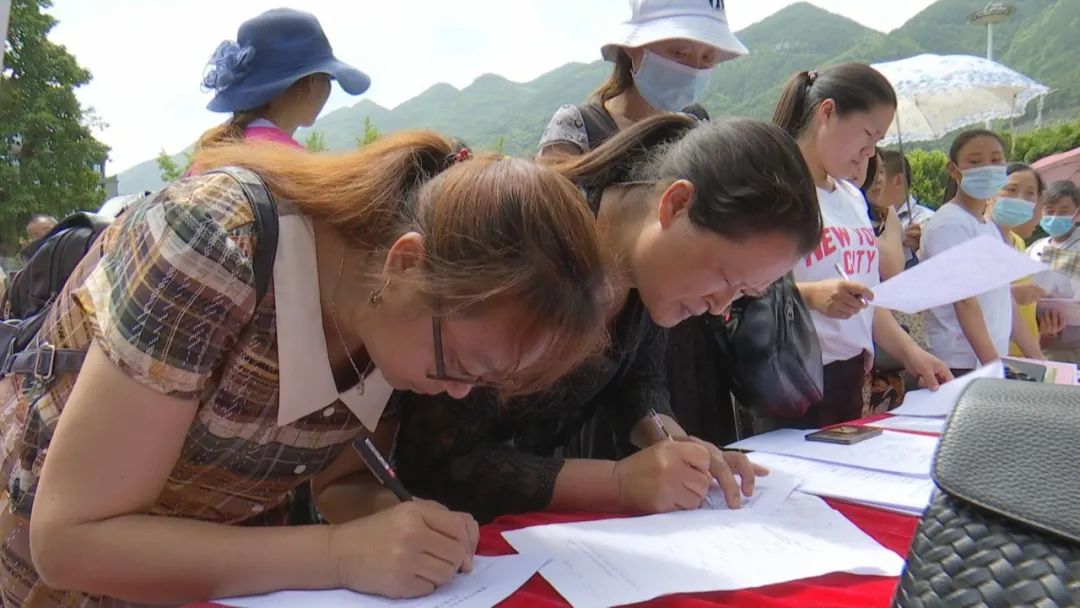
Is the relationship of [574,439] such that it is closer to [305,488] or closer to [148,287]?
[305,488]

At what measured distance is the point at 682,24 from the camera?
192cm

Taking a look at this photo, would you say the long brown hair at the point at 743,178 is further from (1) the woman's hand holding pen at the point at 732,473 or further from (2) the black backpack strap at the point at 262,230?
(2) the black backpack strap at the point at 262,230

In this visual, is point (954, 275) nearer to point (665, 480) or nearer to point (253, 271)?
point (665, 480)

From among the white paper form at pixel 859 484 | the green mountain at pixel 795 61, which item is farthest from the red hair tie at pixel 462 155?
the green mountain at pixel 795 61

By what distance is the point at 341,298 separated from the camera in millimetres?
925

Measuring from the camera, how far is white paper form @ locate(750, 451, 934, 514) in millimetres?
1093

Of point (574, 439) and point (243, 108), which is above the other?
point (243, 108)

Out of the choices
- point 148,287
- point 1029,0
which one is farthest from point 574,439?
point 1029,0

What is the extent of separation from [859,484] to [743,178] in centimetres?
51

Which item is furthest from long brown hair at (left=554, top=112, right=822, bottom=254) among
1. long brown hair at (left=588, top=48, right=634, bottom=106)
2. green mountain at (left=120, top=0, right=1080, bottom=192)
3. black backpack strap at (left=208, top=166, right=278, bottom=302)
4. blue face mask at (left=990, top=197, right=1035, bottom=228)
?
green mountain at (left=120, top=0, right=1080, bottom=192)

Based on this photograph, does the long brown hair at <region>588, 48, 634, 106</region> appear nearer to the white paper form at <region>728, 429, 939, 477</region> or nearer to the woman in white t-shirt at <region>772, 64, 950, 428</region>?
the woman in white t-shirt at <region>772, 64, 950, 428</region>

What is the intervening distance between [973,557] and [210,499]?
83cm

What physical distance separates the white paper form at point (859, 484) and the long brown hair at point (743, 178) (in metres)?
0.37

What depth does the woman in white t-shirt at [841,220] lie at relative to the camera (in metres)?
1.87
